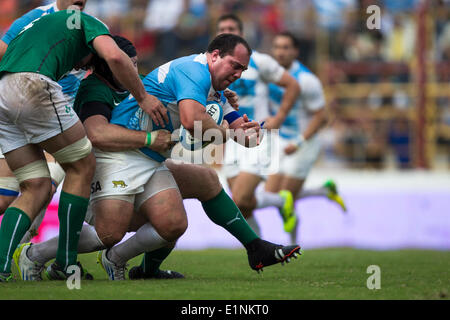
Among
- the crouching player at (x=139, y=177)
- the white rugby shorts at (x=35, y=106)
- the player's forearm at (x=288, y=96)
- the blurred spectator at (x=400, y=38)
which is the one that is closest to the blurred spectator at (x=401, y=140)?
the blurred spectator at (x=400, y=38)

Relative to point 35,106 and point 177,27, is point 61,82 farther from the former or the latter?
point 177,27

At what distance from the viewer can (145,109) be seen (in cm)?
516

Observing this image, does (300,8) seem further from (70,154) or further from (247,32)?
(70,154)

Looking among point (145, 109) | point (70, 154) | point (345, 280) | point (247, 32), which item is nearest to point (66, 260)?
point (70, 154)

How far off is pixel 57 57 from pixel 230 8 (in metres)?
11.0

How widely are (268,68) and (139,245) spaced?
161 inches

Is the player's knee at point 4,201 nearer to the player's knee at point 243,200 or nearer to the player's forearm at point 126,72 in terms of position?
the player's forearm at point 126,72

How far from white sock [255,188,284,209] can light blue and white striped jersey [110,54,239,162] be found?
10.9 ft

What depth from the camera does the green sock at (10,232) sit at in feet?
16.6

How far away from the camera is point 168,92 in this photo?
213 inches

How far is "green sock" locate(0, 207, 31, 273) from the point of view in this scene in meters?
5.06

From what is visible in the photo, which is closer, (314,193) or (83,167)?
(83,167)

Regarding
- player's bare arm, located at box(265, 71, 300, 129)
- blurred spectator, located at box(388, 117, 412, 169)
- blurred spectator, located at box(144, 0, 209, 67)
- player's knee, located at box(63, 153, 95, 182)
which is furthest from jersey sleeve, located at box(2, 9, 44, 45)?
blurred spectator, located at box(388, 117, 412, 169)

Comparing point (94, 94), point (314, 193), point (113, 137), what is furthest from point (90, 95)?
point (314, 193)
